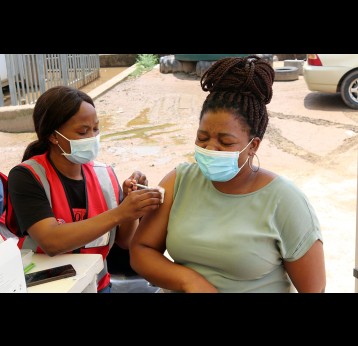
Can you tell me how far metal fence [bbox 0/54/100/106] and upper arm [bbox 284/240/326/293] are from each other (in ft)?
22.7

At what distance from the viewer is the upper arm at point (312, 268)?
5.24 feet

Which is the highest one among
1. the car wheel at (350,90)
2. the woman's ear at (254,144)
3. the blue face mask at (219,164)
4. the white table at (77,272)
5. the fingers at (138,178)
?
the woman's ear at (254,144)

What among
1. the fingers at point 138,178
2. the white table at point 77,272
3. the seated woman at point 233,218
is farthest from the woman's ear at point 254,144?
the white table at point 77,272

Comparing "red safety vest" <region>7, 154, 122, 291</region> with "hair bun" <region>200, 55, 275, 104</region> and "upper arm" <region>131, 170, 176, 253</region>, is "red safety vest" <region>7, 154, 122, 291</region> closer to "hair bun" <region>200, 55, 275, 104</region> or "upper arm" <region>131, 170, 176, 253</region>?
"upper arm" <region>131, 170, 176, 253</region>

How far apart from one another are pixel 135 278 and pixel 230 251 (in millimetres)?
862

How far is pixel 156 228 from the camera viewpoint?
5.77 ft

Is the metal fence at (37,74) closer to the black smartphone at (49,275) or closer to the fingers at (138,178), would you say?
the fingers at (138,178)

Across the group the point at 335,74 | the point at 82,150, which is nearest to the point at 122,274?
the point at 82,150

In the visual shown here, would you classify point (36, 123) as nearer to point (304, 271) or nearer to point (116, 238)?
point (116, 238)

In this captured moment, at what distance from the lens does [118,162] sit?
629cm

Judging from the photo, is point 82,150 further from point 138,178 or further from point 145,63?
point 145,63

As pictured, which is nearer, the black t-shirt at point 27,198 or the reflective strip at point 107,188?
the black t-shirt at point 27,198

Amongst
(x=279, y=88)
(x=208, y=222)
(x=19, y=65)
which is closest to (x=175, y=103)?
(x=279, y=88)

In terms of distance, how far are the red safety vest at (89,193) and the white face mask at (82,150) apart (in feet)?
0.28
